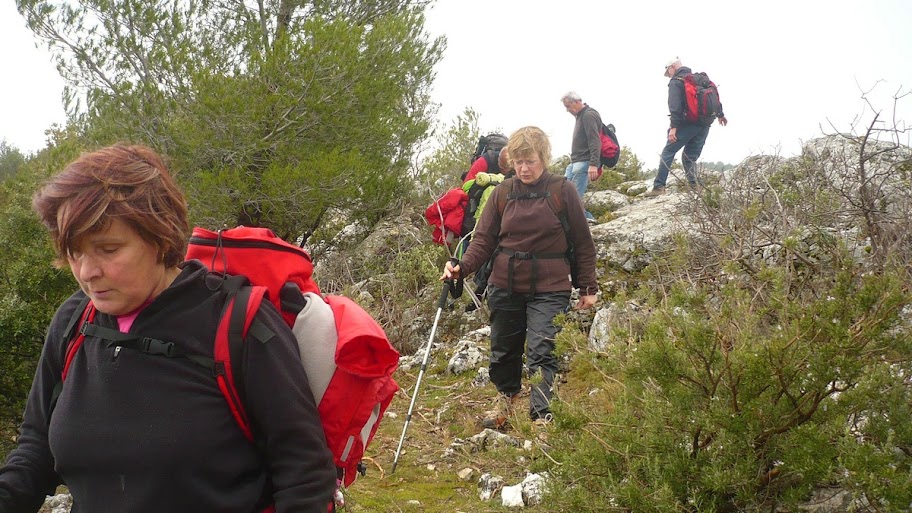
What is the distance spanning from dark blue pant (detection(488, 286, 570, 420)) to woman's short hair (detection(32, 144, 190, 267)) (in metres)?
3.26

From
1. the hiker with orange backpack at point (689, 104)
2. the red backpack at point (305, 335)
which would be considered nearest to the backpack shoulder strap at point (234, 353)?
the red backpack at point (305, 335)

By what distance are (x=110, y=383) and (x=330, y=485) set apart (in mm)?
576

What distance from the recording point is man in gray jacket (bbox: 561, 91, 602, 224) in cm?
861

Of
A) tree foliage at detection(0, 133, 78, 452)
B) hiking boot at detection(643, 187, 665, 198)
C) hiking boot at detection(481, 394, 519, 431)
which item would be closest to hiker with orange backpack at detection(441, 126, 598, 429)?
hiking boot at detection(481, 394, 519, 431)

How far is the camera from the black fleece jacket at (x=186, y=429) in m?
1.58

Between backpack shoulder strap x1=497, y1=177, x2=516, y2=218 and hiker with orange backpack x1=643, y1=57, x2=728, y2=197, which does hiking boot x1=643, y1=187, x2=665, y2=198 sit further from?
backpack shoulder strap x1=497, y1=177, x2=516, y2=218

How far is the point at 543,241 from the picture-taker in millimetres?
4953

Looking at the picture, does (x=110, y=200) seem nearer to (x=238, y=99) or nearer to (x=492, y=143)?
(x=492, y=143)

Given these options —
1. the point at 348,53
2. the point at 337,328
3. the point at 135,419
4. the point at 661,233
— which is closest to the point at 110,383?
the point at 135,419

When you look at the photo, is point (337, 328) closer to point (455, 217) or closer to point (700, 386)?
point (700, 386)

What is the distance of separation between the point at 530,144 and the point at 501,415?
2147 millimetres

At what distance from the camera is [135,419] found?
5.23 ft

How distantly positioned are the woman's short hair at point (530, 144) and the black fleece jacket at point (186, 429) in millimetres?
→ 3467

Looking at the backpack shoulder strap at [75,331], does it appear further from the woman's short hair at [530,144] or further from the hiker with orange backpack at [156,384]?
the woman's short hair at [530,144]
